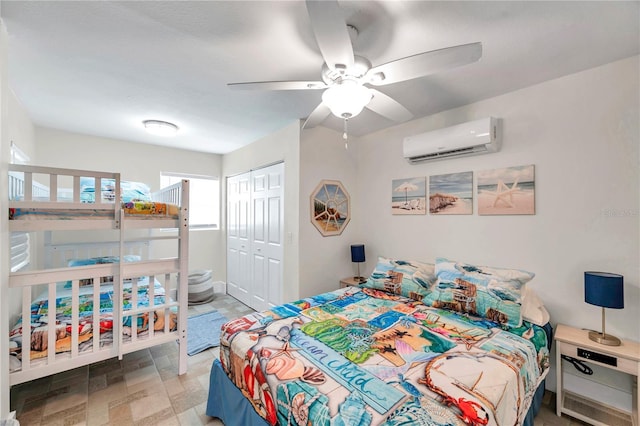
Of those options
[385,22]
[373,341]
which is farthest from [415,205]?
[385,22]

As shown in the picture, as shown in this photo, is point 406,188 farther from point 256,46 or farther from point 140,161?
point 140,161

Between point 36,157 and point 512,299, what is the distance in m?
5.25

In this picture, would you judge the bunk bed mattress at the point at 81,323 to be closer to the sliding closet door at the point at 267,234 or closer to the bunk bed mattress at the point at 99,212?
the bunk bed mattress at the point at 99,212

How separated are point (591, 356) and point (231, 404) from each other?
2.37 meters

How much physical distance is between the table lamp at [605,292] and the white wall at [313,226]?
2.11m

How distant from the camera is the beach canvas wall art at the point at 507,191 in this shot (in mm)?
2250

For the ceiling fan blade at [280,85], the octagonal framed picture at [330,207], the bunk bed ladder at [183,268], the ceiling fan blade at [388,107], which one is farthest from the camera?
the octagonal framed picture at [330,207]

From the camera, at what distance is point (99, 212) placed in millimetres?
2033

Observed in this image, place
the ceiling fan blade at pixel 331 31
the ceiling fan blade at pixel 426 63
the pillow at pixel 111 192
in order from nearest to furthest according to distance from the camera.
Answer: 1. the ceiling fan blade at pixel 331 31
2. the ceiling fan blade at pixel 426 63
3. the pillow at pixel 111 192

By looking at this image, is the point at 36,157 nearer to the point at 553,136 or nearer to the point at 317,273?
the point at 317,273

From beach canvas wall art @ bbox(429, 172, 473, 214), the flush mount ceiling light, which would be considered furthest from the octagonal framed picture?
the flush mount ceiling light

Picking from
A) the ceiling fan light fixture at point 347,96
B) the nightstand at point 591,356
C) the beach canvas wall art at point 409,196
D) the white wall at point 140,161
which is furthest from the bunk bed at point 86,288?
the nightstand at point 591,356

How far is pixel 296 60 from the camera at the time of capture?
1.85 metres

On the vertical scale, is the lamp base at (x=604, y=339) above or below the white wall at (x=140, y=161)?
below
